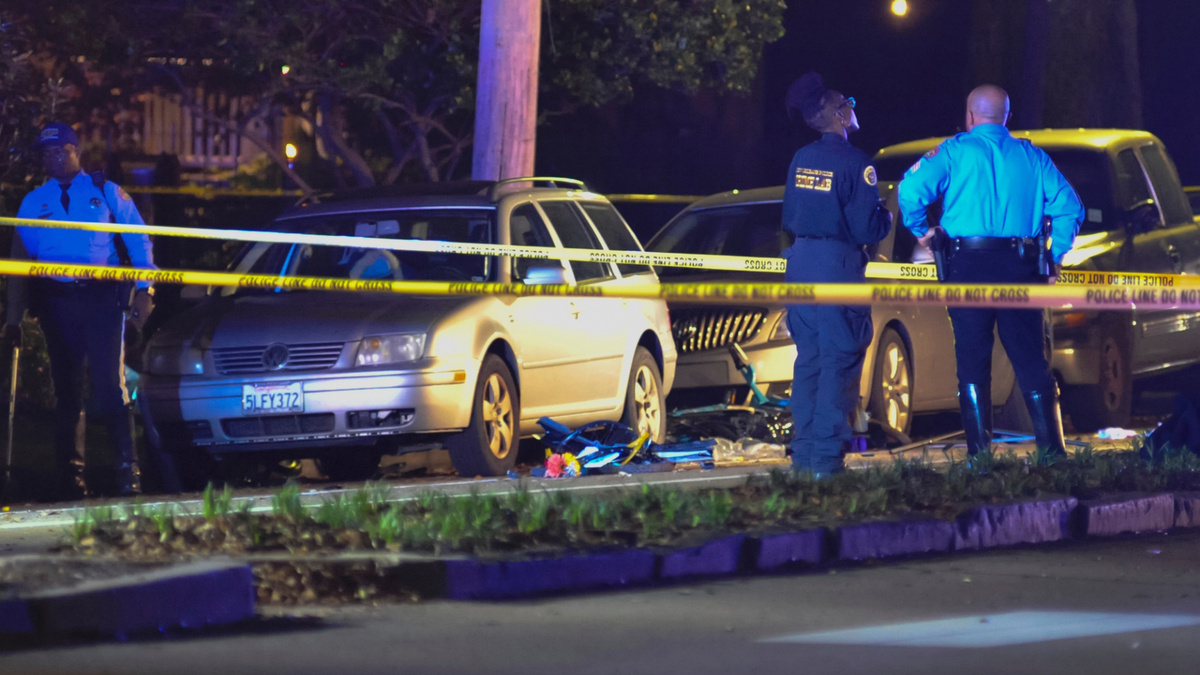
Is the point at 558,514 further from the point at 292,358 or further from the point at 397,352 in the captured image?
the point at 292,358

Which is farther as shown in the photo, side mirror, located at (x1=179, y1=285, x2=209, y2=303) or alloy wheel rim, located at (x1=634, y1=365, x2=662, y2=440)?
alloy wheel rim, located at (x1=634, y1=365, x2=662, y2=440)

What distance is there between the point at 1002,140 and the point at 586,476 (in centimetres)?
272

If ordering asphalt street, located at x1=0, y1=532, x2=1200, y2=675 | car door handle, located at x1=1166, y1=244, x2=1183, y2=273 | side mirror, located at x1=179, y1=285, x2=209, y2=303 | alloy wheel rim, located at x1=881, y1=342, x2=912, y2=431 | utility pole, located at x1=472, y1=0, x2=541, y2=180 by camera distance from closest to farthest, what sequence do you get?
asphalt street, located at x1=0, y1=532, x2=1200, y2=675 → side mirror, located at x1=179, y1=285, x2=209, y2=303 → alloy wheel rim, located at x1=881, y1=342, x2=912, y2=431 → utility pole, located at x1=472, y1=0, x2=541, y2=180 → car door handle, located at x1=1166, y1=244, x2=1183, y2=273

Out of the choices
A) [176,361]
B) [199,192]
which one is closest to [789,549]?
[176,361]

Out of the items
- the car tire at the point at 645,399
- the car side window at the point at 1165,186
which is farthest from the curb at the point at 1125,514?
the car side window at the point at 1165,186

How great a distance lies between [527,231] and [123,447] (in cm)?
267

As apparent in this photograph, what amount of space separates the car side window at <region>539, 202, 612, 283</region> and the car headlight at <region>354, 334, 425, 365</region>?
64.0 inches

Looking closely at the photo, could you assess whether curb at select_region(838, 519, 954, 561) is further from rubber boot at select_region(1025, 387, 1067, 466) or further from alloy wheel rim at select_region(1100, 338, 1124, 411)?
alloy wheel rim at select_region(1100, 338, 1124, 411)

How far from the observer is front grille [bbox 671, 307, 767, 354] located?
1117cm

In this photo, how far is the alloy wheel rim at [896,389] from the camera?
11312 mm

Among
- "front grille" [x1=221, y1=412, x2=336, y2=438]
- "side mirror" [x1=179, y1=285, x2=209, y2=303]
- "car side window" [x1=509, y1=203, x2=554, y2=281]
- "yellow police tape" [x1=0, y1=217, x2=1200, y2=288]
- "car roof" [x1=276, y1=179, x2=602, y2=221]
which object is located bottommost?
"front grille" [x1=221, y1=412, x2=336, y2=438]

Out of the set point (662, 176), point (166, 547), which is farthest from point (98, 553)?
point (662, 176)

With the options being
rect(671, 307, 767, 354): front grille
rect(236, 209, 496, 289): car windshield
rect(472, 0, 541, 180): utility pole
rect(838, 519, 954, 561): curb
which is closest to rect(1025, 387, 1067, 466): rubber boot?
rect(838, 519, 954, 561): curb

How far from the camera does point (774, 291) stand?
7.88 metres
